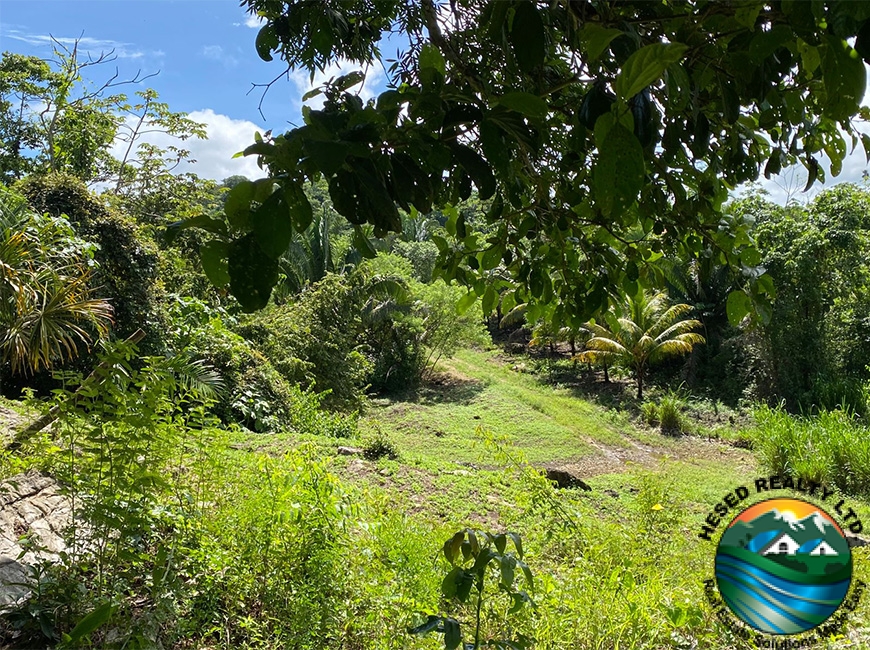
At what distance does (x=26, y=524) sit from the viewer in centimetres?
255

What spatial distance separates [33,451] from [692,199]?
8.83ft

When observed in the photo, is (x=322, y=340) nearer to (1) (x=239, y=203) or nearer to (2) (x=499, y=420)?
(2) (x=499, y=420)

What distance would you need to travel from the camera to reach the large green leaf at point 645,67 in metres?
0.45

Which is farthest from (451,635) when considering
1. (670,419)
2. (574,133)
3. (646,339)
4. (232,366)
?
(646,339)

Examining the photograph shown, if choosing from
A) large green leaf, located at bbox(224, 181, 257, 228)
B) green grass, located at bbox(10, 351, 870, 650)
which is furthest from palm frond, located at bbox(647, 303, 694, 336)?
large green leaf, located at bbox(224, 181, 257, 228)

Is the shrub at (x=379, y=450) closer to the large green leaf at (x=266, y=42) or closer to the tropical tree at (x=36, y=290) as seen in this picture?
the tropical tree at (x=36, y=290)

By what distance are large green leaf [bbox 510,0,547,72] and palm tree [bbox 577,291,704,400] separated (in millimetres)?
13474

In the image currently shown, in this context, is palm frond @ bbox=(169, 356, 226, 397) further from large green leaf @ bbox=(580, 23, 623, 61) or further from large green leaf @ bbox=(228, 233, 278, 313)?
large green leaf @ bbox=(580, 23, 623, 61)

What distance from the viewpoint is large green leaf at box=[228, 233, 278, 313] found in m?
0.56

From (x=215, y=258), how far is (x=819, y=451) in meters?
8.44

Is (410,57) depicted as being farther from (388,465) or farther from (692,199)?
(388,465)

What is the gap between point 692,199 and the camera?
1.33 meters

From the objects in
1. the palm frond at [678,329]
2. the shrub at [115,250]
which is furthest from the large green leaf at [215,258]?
the palm frond at [678,329]

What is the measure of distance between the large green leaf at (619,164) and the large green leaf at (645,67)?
0.16ft
